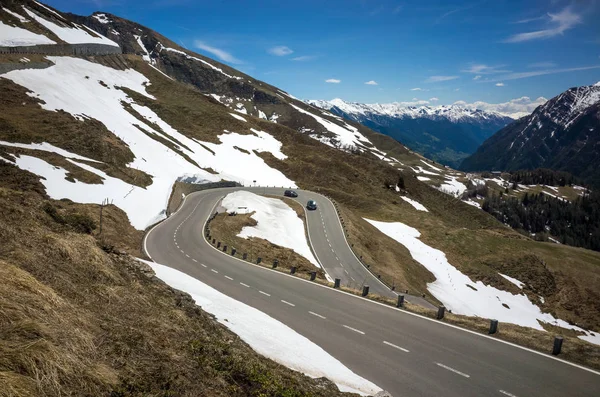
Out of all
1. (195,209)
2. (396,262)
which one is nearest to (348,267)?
(396,262)

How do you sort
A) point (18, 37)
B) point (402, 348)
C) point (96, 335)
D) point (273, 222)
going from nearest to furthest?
point (96, 335)
point (402, 348)
point (273, 222)
point (18, 37)

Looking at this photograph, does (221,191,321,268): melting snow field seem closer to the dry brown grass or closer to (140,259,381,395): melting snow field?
the dry brown grass

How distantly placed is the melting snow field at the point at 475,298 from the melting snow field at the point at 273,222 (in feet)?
59.6

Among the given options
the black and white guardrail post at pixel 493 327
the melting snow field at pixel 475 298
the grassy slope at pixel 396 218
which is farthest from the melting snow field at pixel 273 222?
the black and white guardrail post at pixel 493 327

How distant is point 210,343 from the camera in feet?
25.5

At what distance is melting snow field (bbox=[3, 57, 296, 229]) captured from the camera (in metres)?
36.3

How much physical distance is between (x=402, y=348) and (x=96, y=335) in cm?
1055

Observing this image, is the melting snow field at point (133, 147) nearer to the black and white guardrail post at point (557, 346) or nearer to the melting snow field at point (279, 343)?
the melting snow field at point (279, 343)

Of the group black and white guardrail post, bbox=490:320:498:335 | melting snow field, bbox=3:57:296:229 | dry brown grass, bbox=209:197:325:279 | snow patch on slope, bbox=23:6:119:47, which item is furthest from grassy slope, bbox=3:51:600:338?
black and white guardrail post, bbox=490:320:498:335

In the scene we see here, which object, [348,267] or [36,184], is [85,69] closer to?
[36,184]

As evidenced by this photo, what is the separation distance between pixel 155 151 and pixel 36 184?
33.9 meters

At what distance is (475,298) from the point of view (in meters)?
43.3

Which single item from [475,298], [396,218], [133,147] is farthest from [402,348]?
[133,147]

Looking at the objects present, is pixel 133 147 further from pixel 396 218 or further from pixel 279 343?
pixel 279 343
